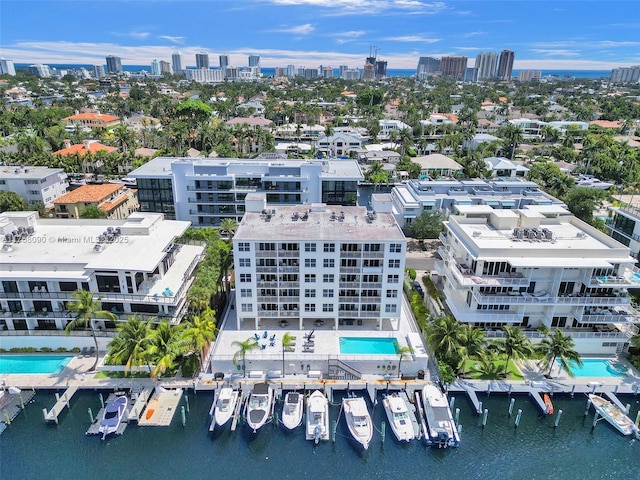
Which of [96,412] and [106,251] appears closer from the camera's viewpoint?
[96,412]

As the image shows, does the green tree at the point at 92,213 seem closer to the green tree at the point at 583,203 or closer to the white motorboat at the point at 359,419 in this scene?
the white motorboat at the point at 359,419

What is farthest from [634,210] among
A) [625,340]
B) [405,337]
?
[405,337]

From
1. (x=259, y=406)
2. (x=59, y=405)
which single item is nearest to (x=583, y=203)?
(x=259, y=406)

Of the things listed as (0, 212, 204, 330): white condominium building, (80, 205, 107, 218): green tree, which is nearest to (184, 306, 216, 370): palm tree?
(0, 212, 204, 330): white condominium building

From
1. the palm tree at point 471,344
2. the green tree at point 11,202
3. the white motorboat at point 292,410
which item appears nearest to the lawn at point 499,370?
the palm tree at point 471,344

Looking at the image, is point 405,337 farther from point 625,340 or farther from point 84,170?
point 84,170

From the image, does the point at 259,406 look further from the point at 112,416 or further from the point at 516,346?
the point at 516,346
